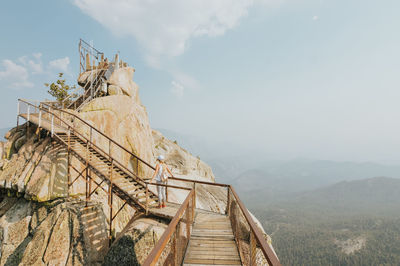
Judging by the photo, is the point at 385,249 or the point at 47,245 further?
the point at 385,249

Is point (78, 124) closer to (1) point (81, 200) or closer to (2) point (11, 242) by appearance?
(1) point (81, 200)

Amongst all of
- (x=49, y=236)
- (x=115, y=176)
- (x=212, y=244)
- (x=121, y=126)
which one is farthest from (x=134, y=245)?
(x=121, y=126)

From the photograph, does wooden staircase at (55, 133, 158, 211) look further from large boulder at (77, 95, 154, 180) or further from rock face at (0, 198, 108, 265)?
rock face at (0, 198, 108, 265)

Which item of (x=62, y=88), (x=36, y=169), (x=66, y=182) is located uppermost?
(x=62, y=88)

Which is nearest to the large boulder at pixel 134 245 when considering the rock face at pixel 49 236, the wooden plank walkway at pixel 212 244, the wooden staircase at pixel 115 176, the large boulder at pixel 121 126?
the wooden staircase at pixel 115 176

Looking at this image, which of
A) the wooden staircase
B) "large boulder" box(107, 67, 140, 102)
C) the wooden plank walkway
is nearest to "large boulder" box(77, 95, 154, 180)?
the wooden staircase

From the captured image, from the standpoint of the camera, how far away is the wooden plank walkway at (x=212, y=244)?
6.14 meters

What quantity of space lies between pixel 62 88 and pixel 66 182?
2376cm

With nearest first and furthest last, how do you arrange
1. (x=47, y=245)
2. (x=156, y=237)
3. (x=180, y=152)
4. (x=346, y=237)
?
1. (x=156, y=237)
2. (x=47, y=245)
3. (x=180, y=152)
4. (x=346, y=237)

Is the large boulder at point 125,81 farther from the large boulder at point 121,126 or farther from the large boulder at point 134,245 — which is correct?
the large boulder at point 134,245

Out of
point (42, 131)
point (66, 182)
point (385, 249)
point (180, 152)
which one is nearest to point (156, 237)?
point (66, 182)

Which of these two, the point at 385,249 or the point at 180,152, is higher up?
the point at 180,152

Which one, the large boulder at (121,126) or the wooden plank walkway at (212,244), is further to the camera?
the large boulder at (121,126)

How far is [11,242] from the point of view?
11.4 metres
